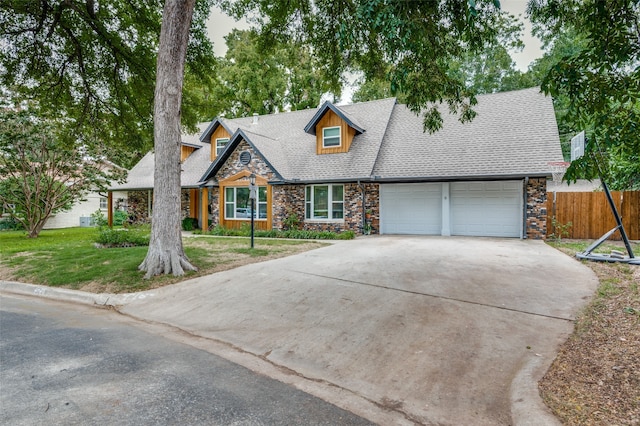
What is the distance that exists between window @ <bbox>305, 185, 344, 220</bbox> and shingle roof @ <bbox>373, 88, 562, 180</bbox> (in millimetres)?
2121

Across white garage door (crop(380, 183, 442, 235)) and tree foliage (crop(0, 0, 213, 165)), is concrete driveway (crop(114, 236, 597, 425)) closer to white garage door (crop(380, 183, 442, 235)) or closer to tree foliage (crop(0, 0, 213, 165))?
white garage door (crop(380, 183, 442, 235))

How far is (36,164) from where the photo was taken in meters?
17.8

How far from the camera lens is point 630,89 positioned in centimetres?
367

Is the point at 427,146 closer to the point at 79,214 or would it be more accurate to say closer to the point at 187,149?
the point at 187,149

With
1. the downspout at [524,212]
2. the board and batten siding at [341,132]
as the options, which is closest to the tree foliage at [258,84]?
the board and batten siding at [341,132]

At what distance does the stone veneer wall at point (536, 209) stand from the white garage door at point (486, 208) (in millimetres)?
364

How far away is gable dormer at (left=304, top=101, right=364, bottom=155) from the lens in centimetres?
1734

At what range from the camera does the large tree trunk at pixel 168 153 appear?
782 centimetres

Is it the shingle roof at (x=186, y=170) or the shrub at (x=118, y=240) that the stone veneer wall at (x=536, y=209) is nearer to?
the shrub at (x=118, y=240)

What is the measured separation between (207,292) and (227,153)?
1209 cm

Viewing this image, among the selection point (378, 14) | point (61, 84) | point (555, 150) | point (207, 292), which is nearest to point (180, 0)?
point (378, 14)

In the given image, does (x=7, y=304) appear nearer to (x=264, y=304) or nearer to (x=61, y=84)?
(x=264, y=304)

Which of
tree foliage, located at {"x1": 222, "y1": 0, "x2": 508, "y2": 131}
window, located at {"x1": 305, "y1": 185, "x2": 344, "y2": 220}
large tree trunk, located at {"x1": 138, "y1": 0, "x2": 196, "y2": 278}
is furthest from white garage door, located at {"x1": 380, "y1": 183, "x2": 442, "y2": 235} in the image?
large tree trunk, located at {"x1": 138, "y1": 0, "x2": 196, "y2": 278}

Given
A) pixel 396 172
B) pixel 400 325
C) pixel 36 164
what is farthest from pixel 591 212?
pixel 36 164
